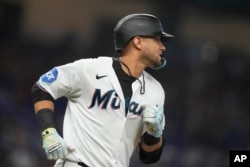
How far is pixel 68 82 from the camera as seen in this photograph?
2.83 meters

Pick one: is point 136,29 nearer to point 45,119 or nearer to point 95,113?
point 95,113

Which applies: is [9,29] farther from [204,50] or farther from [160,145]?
[160,145]

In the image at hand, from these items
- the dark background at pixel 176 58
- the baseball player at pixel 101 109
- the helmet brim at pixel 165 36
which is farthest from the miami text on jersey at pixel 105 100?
the dark background at pixel 176 58

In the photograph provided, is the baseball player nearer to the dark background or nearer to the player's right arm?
the player's right arm

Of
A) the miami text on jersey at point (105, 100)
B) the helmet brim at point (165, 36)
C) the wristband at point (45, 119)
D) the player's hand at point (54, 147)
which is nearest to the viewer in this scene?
the player's hand at point (54, 147)

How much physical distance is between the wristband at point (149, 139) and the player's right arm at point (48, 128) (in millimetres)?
432

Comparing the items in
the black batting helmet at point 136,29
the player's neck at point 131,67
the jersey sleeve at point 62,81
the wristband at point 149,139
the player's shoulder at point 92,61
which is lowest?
the wristband at point 149,139

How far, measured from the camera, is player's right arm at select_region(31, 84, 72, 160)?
266cm

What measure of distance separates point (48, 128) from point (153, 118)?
1.60 ft

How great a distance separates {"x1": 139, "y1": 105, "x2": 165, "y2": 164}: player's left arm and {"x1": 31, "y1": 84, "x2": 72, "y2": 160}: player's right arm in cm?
40

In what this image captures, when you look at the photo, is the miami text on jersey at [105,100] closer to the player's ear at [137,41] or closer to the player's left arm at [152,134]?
the player's left arm at [152,134]

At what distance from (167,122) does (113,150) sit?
397cm

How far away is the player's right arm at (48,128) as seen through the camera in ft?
8.71

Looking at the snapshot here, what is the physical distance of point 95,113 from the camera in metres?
2.87
